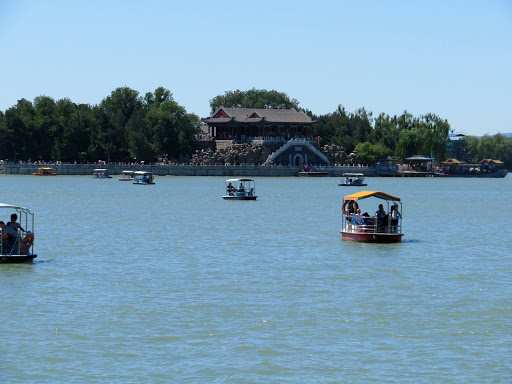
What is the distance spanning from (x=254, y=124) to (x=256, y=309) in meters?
151

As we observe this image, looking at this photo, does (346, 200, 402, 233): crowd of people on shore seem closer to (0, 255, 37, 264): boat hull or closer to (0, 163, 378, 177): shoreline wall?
(0, 255, 37, 264): boat hull

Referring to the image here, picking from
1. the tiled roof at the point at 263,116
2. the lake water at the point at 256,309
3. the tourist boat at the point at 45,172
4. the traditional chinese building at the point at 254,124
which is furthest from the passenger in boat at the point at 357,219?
the tiled roof at the point at 263,116

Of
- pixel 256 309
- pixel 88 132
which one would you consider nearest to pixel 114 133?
pixel 88 132

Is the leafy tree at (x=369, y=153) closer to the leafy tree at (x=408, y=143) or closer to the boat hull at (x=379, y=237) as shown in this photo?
the leafy tree at (x=408, y=143)

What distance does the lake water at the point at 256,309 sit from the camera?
72.8ft

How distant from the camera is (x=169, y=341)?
2442 cm

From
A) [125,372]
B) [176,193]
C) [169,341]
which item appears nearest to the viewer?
[125,372]

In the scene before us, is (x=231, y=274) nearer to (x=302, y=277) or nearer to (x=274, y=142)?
Result: (x=302, y=277)

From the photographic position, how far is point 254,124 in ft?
586

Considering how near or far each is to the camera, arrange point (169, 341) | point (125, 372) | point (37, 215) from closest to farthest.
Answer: point (125, 372) < point (169, 341) < point (37, 215)

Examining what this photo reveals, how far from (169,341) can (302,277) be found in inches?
465

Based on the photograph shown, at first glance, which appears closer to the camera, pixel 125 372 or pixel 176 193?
pixel 125 372

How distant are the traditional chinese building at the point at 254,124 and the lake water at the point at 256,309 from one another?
124090mm

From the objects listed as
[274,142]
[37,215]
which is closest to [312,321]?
[37,215]
